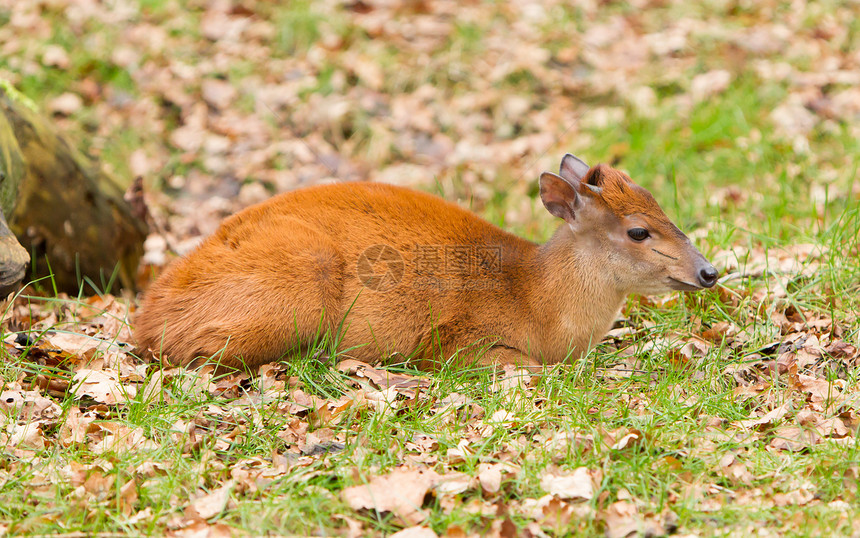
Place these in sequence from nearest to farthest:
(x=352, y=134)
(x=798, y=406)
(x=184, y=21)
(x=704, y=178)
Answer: (x=798, y=406)
(x=704, y=178)
(x=352, y=134)
(x=184, y=21)

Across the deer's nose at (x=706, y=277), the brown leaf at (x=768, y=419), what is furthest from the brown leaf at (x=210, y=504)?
the deer's nose at (x=706, y=277)

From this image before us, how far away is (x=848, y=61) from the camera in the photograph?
969 centimetres

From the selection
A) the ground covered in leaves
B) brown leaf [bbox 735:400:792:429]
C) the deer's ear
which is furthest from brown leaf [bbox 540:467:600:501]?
the deer's ear

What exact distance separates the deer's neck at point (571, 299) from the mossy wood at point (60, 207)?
121 inches

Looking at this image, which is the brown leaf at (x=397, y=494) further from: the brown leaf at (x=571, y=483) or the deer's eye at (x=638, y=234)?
the deer's eye at (x=638, y=234)

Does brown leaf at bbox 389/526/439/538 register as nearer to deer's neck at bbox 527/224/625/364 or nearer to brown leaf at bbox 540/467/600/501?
brown leaf at bbox 540/467/600/501

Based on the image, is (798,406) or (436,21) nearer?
(798,406)

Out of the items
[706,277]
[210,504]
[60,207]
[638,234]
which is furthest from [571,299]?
[60,207]

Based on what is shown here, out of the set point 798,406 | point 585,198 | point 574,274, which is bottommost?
point 798,406

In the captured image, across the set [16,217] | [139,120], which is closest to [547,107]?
[139,120]

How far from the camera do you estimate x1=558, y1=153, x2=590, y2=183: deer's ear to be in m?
5.03

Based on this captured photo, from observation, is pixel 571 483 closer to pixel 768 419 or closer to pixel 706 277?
pixel 768 419

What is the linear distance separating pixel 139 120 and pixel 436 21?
4017 mm

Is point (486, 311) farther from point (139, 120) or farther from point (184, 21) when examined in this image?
point (184, 21)
